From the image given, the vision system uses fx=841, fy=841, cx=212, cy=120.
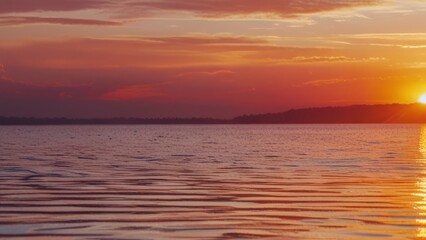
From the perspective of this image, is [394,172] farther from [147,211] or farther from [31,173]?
[147,211]

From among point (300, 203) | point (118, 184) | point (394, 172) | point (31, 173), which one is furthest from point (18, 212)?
point (394, 172)

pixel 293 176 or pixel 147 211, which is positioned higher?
pixel 293 176

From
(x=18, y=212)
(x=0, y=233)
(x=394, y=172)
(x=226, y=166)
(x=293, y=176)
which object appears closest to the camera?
(x=0, y=233)

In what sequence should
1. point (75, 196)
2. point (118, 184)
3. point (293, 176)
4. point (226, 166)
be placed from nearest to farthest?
point (75, 196) < point (118, 184) < point (293, 176) < point (226, 166)

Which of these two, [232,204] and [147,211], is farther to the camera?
[232,204]

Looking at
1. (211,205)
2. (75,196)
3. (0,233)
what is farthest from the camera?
(75,196)

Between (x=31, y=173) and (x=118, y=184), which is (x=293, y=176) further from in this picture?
(x=31, y=173)

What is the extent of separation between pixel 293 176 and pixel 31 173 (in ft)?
35.4

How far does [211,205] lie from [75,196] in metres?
4.64

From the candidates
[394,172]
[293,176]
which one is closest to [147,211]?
[293,176]

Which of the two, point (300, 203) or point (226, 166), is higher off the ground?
point (226, 166)

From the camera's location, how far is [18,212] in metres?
20.1

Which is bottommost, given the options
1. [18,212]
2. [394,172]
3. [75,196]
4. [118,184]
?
[18,212]

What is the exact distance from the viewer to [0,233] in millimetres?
16672
